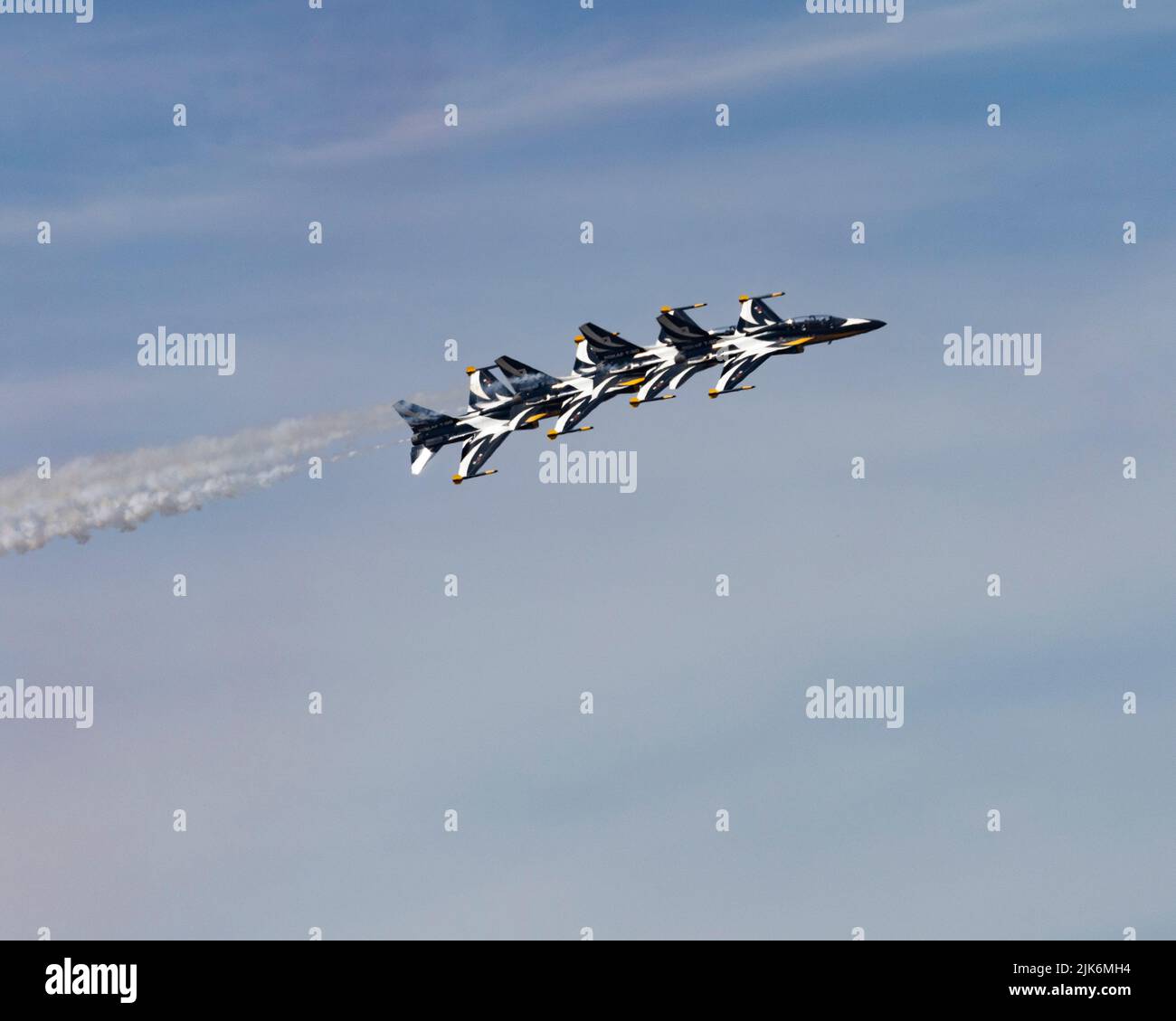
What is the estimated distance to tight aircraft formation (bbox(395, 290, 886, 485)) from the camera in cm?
14750

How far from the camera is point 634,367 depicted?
148500mm

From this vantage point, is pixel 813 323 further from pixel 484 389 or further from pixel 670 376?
pixel 484 389

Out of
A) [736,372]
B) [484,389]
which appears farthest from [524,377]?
[736,372]

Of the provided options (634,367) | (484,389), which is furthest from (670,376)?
(484,389)

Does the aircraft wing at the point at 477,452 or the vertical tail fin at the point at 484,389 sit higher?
the vertical tail fin at the point at 484,389

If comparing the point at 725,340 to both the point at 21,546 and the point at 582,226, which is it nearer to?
the point at 582,226

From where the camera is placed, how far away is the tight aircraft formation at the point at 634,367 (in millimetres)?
147500

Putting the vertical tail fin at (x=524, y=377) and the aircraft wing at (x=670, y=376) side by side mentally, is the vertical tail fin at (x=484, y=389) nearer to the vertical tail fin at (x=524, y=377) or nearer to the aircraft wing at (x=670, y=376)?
the vertical tail fin at (x=524, y=377)

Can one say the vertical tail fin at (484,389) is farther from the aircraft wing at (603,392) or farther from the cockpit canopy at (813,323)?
the cockpit canopy at (813,323)

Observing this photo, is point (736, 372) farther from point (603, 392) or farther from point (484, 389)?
point (484, 389)

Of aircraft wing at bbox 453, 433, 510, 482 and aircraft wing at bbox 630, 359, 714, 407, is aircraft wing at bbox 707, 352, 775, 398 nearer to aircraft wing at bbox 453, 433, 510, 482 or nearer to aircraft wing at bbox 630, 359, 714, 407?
aircraft wing at bbox 630, 359, 714, 407

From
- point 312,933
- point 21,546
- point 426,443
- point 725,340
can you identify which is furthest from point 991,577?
point 21,546

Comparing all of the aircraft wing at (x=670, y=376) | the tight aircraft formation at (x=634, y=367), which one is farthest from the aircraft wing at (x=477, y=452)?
the aircraft wing at (x=670, y=376)
